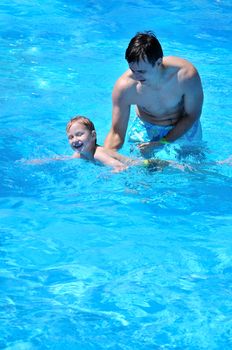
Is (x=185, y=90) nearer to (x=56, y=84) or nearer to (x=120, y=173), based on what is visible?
(x=120, y=173)

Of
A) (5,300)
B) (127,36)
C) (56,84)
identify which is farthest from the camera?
(127,36)

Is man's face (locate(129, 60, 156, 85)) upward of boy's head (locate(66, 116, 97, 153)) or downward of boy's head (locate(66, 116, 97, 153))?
upward

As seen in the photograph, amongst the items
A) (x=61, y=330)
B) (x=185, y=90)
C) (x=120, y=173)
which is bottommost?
(x=61, y=330)

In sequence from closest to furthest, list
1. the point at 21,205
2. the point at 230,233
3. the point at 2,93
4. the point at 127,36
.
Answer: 1. the point at 230,233
2. the point at 21,205
3. the point at 2,93
4. the point at 127,36

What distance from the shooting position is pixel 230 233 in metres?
5.21

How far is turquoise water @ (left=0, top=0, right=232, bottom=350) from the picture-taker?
4102mm

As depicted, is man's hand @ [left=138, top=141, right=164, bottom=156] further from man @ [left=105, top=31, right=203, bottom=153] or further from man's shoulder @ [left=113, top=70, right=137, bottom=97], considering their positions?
man's shoulder @ [left=113, top=70, right=137, bottom=97]

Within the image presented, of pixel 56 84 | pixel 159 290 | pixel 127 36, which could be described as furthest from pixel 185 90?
pixel 127 36

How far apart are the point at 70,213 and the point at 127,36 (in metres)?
5.23

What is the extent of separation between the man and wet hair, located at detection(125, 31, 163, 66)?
0.45ft

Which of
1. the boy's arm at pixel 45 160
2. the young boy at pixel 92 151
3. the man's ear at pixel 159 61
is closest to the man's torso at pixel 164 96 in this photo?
the man's ear at pixel 159 61

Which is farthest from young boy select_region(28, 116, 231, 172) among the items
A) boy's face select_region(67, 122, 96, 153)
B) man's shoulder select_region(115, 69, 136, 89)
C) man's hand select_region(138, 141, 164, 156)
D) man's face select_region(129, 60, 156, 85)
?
man's face select_region(129, 60, 156, 85)

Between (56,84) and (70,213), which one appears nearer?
(70,213)

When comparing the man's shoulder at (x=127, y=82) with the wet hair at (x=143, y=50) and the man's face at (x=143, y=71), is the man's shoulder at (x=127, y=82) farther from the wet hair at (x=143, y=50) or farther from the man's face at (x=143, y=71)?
the wet hair at (x=143, y=50)
